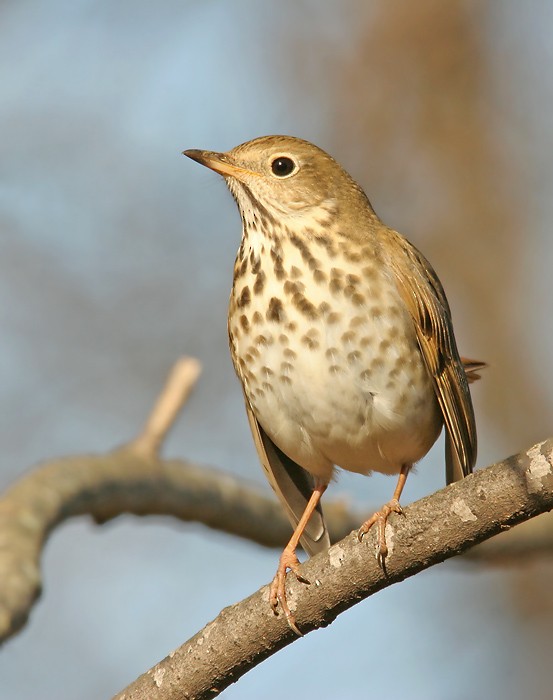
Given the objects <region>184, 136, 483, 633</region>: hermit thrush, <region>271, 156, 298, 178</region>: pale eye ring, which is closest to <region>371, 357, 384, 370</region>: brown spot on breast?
<region>184, 136, 483, 633</region>: hermit thrush

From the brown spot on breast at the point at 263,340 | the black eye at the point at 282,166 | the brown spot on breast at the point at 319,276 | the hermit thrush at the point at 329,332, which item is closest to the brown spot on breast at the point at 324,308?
the hermit thrush at the point at 329,332

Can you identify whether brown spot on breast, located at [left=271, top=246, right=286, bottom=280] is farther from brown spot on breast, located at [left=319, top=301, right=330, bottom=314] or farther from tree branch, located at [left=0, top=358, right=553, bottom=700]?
tree branch, located at [left=0, top=358, right=553, bottom=700]

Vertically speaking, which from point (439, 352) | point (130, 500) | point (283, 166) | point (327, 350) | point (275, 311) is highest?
point (283, 166)

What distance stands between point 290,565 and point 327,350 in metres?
0.91

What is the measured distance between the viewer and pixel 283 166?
218 inches

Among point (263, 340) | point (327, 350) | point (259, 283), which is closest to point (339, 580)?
point (327, 350)

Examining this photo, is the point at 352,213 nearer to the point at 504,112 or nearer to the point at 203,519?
the point at 203,519

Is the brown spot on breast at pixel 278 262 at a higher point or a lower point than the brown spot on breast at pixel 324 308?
higher

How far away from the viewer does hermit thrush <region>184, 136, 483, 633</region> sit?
190 inches

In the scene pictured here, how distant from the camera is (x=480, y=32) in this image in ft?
31.7

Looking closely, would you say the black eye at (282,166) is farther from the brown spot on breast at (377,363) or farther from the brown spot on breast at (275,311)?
the brown spot on breast at (377,363)

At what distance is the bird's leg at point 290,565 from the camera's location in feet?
13.1

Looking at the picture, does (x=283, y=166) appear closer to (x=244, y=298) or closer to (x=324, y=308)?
(x=244, y=298)

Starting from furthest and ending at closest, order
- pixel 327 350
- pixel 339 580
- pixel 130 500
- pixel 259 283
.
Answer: pixel 130 500 → pixel 259 283 → pixel 327 350 → pixel 339 580
